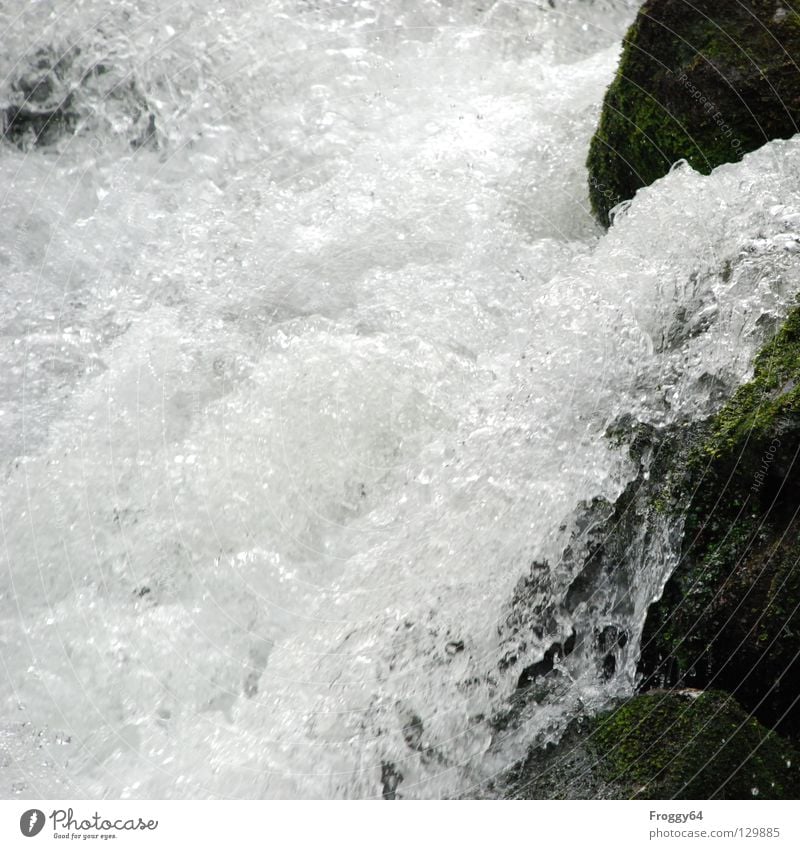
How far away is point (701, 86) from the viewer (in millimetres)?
3613

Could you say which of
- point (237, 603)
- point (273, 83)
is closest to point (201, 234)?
point (273, 83)

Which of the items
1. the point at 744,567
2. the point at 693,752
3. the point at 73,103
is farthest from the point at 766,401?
the point at 73,103

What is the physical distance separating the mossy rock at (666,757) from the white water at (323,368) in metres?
0.09

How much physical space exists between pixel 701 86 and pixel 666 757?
2377mm

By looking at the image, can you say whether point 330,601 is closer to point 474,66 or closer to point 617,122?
point 617,122

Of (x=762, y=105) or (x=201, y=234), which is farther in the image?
(x=201, y=234)

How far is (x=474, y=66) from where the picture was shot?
4.91 meters

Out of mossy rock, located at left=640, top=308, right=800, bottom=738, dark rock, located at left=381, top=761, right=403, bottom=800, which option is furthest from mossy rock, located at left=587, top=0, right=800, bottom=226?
dark rock, located at left=381, top=761, right=403, bottom=800

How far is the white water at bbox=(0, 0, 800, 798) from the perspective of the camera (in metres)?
2.80

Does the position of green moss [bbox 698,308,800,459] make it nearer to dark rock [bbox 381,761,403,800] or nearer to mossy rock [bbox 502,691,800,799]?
mossy rock [bbox 502,691,800,799]

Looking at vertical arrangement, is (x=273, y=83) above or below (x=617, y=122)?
below

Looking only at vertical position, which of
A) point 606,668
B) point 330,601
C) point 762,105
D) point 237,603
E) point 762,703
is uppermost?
point 762,105

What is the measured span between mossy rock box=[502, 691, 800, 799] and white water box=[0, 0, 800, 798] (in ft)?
0.31
